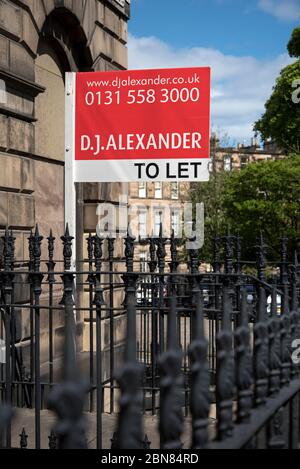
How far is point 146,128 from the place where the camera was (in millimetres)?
8242

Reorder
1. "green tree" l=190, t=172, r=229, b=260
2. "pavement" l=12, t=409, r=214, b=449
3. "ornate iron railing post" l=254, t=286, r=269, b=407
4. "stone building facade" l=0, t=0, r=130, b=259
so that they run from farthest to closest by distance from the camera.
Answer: "green tree" l=190, t=172, r=229, b=260
"stone building facade" l=0, t=0, r=130, b=259
"pavement" l=12, t=409, r=214, b=449
"ornate iron railing post" l=254, t=286, r=269, b=407

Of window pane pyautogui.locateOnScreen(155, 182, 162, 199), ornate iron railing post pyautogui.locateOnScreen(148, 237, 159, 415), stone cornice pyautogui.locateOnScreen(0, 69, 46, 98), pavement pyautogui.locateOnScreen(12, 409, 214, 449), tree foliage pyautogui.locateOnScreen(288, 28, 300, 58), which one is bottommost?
pavement pyautogui.locateOnScreen(12, 409, 214, 449)

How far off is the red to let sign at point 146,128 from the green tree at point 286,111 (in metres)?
24.1

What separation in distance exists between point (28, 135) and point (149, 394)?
11.8 ft

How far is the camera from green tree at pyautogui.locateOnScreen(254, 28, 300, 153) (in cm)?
3228

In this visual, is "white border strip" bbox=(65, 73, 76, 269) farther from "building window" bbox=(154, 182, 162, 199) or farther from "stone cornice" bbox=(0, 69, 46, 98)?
"building window" bbox=(154, 182, 162, 199)

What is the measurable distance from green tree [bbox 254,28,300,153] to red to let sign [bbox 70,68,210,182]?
79.2 feet

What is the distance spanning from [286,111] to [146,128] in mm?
25628

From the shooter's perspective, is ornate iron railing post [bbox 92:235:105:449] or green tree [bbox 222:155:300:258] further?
green tree [bbox 222:155:300:258]

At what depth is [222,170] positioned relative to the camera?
42.2m

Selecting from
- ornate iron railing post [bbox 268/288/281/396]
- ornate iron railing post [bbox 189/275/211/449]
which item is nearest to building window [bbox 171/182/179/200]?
ornate iron railing post [bbox 268/288/281/396]

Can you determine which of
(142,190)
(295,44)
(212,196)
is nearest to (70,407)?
(295,44)

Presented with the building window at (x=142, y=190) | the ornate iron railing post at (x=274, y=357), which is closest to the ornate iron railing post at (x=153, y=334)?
the ornate iron railing post at (x=274, y=357)

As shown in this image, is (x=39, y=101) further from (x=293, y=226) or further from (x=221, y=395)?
(x=293, y=226)
